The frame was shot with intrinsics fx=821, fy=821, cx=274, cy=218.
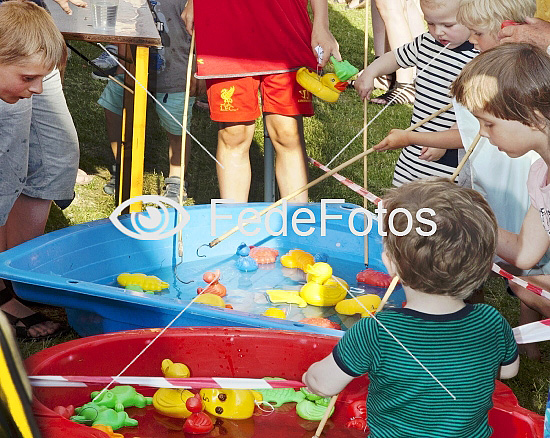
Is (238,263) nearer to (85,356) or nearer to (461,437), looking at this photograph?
(85,356)

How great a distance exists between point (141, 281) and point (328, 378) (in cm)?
141

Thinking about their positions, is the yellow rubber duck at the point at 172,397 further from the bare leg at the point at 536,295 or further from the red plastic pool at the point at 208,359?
the bare leg at the point at 536,295

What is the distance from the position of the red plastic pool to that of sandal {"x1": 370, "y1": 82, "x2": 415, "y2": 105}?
3.08 metres

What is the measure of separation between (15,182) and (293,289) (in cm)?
97

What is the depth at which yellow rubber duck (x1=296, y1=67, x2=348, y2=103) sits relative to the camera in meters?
2.74

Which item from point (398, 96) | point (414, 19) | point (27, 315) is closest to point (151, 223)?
point (27, 315)

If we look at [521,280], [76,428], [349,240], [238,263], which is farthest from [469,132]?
[76,428]

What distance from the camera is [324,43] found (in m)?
2.77

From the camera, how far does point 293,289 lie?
110 inches

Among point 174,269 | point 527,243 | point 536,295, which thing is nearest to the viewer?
point 527,243

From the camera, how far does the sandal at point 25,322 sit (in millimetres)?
2434

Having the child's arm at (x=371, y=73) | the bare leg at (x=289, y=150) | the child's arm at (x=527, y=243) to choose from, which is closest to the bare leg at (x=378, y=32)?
the bare leg at (x=289, y=150)

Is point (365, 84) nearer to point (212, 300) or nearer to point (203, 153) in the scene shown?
point (212, 300)

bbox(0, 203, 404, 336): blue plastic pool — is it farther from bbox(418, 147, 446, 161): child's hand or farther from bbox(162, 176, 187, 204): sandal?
bbox(162, 176, 187, 204): sandal
